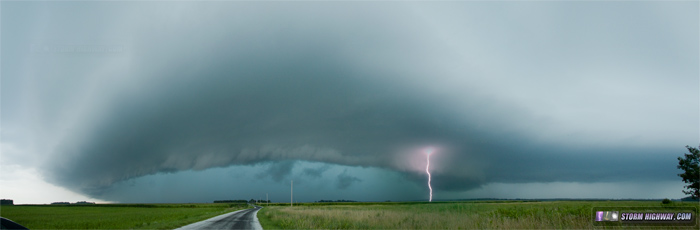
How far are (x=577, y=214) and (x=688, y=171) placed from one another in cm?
4084

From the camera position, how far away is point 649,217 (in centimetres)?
1633

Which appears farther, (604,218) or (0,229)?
(604,218)

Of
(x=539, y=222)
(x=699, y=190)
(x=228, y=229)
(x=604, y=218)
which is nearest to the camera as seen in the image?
(x=604, y=218)

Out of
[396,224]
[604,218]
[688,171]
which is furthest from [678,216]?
[688,171]

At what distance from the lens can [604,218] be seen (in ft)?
57.4

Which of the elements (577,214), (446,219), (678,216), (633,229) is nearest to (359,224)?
(446,219)

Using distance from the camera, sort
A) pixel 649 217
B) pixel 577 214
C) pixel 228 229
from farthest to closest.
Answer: pixel 228 229, pixel 577 214, pixel 649 217

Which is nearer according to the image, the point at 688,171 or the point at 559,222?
the point at 559,222

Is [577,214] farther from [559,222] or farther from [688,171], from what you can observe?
[688,171]

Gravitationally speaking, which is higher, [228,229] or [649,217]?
[649,217]

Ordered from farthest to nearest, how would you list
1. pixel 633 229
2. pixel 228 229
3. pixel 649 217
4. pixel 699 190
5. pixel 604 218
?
pixel 699 190 < pixel 228 229 < pixel 604 218 < pixel 649 217 < pixel 633 229

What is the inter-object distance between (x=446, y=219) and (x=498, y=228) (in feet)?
17.4

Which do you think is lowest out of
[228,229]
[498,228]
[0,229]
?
[228,229]

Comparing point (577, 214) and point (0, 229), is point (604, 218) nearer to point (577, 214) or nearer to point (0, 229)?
point (577, 214)
